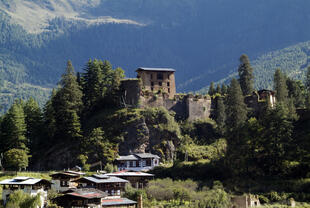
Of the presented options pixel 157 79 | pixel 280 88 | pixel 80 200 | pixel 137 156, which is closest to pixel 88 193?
pixel 80 200

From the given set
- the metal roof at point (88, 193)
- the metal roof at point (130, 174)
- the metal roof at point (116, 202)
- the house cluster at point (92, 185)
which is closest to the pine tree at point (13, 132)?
the house cluster at point (92, 185)

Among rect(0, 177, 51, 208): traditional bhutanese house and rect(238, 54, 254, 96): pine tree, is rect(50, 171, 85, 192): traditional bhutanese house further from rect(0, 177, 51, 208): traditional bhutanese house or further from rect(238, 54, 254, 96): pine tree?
rect(238, 54, 254, 96): pine tree

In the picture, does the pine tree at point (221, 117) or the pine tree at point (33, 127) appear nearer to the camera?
the pine tree at point (33, 127)

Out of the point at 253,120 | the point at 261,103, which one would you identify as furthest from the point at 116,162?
the point at 261,103

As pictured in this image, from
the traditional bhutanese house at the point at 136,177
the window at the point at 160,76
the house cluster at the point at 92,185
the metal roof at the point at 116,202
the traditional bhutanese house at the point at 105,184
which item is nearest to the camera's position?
the house cluster at the point at 92,185

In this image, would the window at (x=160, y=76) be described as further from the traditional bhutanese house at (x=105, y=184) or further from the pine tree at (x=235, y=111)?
the traditional bhutanese house at (x=105, y=184)

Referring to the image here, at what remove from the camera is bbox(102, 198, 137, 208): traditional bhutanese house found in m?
62.8

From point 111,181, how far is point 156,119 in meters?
24.1

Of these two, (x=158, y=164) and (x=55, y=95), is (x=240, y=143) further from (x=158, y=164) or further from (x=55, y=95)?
(x=55, y=95)

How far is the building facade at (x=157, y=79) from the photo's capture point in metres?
101

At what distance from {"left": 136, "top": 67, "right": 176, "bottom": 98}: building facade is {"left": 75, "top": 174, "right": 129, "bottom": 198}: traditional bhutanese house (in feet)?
106

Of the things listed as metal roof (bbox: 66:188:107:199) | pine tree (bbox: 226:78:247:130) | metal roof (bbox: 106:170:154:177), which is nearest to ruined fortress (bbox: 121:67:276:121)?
pine tree (bbox: 226:78:247:130)

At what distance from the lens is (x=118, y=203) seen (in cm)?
6344

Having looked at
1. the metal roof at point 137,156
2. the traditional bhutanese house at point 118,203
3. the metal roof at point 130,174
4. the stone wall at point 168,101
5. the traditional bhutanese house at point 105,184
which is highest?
the stone wall at point 168,101
